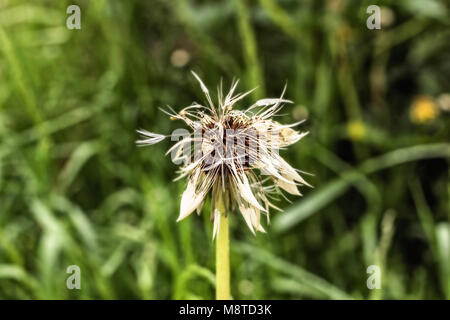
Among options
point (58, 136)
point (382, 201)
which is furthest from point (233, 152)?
point (58, 136)

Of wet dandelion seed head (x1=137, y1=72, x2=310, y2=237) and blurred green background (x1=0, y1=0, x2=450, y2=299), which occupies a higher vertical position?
blurred green background (x1=0, y1=0, x2=450, y2=299)

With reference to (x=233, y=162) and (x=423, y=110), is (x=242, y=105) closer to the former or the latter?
(x=423, y=110)

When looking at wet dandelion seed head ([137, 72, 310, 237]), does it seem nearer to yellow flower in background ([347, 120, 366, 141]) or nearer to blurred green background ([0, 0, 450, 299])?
blurred green background ([0, 0, 450, 299])

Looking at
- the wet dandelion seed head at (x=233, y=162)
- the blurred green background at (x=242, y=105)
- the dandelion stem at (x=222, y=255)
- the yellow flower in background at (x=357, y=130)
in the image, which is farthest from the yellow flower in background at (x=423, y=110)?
the dandelion stem at (x=222, y=255)

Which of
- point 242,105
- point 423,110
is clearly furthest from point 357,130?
point 242,105

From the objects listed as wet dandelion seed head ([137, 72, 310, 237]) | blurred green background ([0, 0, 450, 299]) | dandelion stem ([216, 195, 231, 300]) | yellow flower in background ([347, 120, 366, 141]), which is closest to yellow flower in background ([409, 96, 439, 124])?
blurred green background ([0, 0, 450, 299])

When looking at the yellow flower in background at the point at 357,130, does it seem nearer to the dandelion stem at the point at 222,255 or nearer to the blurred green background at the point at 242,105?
the blurred green background at the point at 242,105
